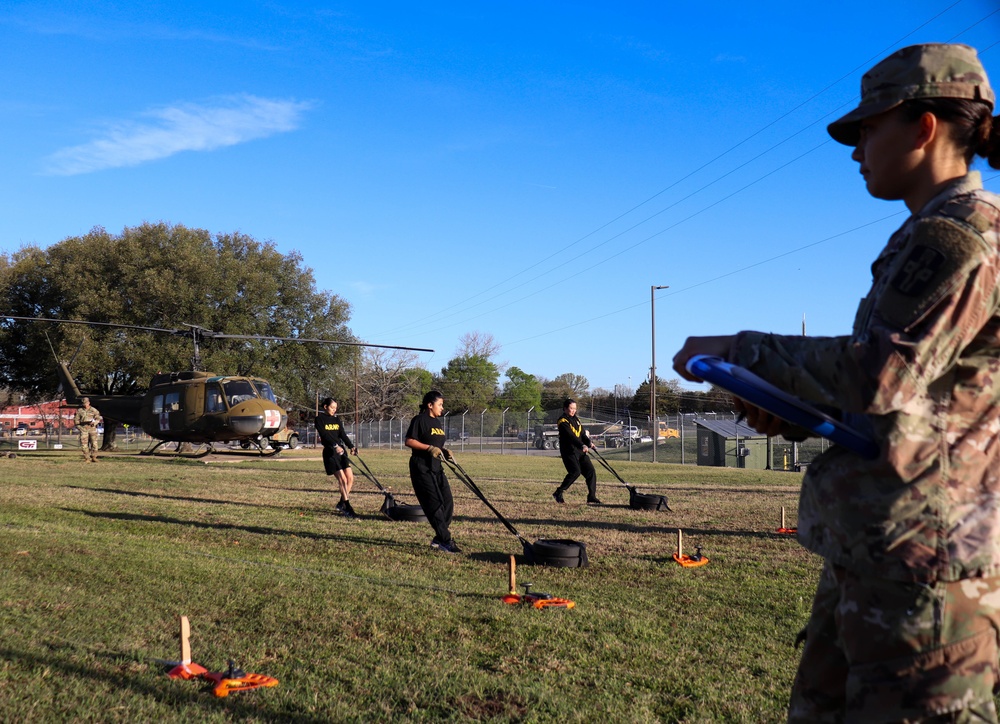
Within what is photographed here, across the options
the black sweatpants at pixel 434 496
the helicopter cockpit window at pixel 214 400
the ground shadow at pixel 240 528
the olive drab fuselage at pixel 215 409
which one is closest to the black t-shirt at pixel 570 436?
the black sweatpants at pixel 434 496

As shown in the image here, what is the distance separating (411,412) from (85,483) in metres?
61.7

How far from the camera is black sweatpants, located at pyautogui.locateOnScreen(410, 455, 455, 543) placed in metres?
10.3

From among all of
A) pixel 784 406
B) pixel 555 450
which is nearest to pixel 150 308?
pixel 555 450

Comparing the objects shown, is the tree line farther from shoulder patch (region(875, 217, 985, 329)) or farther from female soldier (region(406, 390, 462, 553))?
shoulder patch (region(875, 217, 985, 329))

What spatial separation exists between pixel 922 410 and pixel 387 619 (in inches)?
212

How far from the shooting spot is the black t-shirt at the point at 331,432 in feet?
47.5

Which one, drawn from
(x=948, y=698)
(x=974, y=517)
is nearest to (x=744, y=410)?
(x=974, y=517)

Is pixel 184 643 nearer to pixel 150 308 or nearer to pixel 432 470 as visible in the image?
pixel 432 470

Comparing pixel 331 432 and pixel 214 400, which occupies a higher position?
pixel 214 400

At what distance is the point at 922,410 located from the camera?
1762mm

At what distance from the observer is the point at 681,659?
554 cm

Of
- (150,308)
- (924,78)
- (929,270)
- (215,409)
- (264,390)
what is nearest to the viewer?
(929,270)

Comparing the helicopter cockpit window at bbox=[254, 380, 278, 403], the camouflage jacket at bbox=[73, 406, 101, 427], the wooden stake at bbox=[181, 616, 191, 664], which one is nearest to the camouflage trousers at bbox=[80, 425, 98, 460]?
the camouflage jacket at bbox=[73, 406, 101, 427]

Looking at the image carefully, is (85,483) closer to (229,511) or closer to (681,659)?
(229,511)
